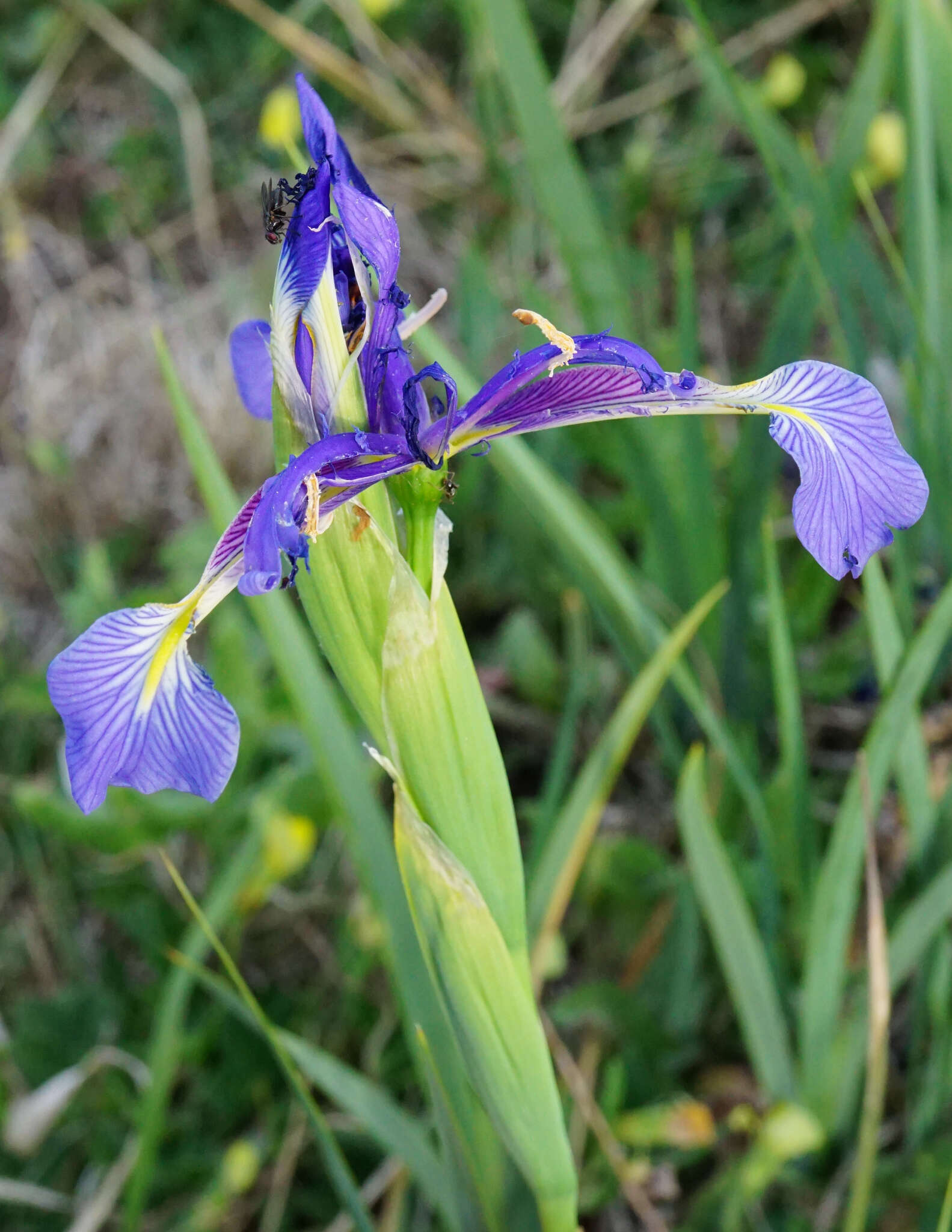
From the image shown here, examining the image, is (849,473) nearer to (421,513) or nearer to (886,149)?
(421,513)

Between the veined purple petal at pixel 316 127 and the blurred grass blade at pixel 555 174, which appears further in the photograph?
the blurred grass blade at pixel 555 174

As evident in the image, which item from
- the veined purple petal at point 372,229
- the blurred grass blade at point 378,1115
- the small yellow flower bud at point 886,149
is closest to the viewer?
the veined purple petal at point 372,229

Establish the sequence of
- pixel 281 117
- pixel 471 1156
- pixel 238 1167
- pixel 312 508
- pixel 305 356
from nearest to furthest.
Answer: pixel 312 508 < pixel 305 356 < pixel 471 1156 < pixel 238 1167 < pixel 281 117

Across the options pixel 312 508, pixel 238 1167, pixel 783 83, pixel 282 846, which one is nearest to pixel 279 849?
pixel 282 846

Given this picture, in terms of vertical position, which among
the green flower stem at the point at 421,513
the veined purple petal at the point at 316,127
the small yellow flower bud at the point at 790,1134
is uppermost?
the veined purple petal at the point at 316,127

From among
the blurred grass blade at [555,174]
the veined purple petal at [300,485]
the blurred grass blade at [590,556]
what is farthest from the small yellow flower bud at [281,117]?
the veined purple petal at [300,485]

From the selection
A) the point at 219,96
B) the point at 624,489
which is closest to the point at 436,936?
the point at 624,489

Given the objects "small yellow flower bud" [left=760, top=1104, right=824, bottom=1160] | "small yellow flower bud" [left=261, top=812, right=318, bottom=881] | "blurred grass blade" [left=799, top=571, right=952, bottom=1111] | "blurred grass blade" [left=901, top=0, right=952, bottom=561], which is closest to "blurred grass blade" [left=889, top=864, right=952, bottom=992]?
"blurred grass blade" [left=799, top=571, right=952, bottom=1111]

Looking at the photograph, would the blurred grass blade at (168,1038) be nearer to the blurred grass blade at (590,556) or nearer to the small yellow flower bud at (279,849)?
the small yellow flower bud at (279,849)
